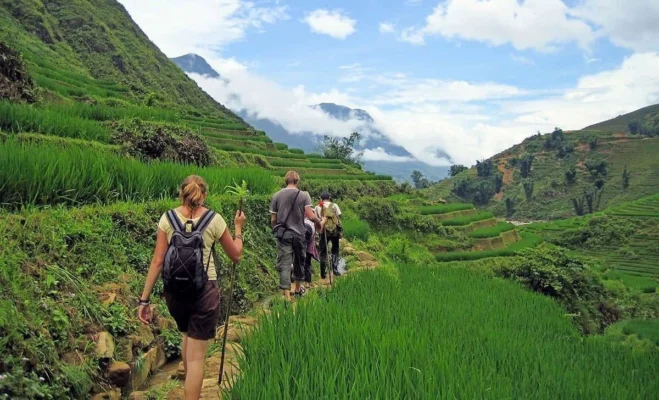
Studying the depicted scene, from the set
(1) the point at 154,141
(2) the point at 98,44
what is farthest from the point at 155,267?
(2) the point at 98,44

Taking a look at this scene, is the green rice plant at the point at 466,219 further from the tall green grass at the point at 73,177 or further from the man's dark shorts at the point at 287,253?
the tall green grass at the point at 73,177

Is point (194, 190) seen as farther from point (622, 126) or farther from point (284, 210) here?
point (622, 126)

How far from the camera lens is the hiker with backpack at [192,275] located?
318 cm

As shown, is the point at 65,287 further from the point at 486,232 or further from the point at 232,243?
the point at 486,232

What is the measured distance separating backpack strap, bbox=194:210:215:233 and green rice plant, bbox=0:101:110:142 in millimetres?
5458

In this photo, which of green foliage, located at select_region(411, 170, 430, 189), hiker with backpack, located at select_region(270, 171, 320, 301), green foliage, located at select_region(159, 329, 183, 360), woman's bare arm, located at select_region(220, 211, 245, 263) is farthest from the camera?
green foliage, located at select_region(411, 170, 430, 189)

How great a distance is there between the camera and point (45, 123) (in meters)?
8.08

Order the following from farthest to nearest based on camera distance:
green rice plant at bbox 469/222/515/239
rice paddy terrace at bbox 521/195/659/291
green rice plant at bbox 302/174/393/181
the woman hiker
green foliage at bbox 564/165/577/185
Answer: green foliage at bbox 564/165/577/185 < rice paddy terrace at bbox 521/195/659/291 < green rice plant at bbox 469/222/515/239 < green rice plant at bbox 302/174/393/181 < the woman hiker

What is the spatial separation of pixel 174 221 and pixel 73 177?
284cm

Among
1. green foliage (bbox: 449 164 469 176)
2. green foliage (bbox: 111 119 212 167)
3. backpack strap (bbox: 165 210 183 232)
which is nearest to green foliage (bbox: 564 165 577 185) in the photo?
green foliage (bbox: 449 164 469 176)

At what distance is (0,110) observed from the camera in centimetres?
750

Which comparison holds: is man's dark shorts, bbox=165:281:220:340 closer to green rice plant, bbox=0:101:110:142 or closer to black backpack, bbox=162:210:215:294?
black backpack, bbox=162:210:215:294

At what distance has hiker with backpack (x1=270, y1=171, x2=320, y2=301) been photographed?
645 centimetres

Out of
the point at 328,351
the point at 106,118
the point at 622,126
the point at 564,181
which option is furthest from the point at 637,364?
the point at 622,126
